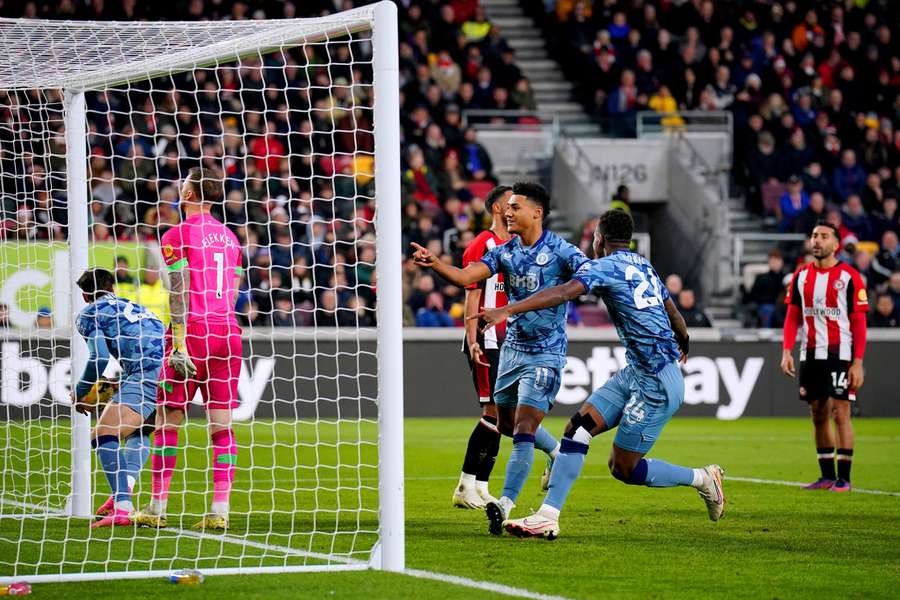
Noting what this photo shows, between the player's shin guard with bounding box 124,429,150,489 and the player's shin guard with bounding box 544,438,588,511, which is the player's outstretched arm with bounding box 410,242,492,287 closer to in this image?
the player's shin guard with bounding box 544,438,588,511

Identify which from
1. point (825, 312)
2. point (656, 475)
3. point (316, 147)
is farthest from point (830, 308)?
point (316, 147)

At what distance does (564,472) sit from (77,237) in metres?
3.65

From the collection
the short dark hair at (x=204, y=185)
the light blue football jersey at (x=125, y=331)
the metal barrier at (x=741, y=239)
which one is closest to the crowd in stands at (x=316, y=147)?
the metal barrier at (x=741, y=239)

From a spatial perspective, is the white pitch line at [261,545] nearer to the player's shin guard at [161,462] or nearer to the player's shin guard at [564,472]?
the player's shin guard at [161,462]

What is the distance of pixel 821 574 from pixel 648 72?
1878 cm

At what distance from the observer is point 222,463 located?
792cm

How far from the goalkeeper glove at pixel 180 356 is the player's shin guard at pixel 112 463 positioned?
86cm

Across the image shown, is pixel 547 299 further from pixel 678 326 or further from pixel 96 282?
pixel 96 282

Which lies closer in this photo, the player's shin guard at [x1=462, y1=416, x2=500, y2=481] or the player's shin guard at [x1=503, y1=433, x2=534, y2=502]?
the player's shin guard at [x1=503, y1=433, x2=534, y2=502]

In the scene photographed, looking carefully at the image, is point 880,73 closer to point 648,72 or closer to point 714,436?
point 648,72

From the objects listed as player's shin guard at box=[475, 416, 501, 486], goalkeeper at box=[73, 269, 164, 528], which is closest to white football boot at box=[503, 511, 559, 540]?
player's shin guard at box=[475, 416, 501, 486]

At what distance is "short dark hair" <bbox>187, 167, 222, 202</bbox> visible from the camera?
7.75m

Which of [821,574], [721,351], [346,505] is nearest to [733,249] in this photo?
[721,351]

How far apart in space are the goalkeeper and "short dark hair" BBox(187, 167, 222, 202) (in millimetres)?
908
